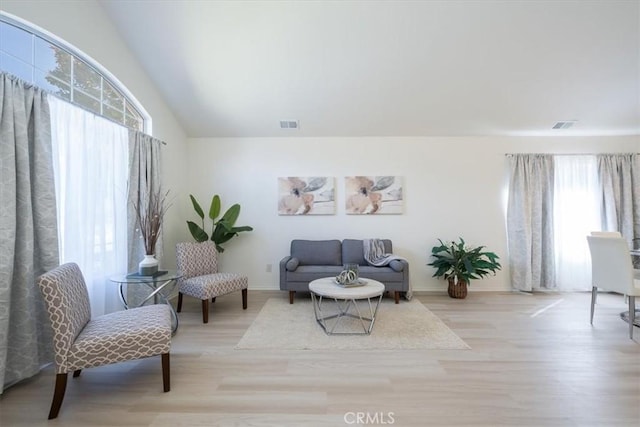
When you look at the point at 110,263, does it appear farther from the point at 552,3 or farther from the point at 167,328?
the point at 552,3

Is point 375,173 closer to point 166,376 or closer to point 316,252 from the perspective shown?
point 316,252

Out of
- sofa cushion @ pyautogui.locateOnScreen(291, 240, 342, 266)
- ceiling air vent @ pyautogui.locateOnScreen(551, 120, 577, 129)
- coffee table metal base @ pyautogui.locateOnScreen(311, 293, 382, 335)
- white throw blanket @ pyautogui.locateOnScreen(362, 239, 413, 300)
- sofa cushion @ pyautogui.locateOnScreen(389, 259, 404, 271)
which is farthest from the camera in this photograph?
sofa cushion @ pyautogui.locateOnScreen(291, 240, 342, 266)

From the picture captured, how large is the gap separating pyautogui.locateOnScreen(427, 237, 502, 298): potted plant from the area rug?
0.85 meters

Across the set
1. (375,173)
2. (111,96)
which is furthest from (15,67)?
(375,173)

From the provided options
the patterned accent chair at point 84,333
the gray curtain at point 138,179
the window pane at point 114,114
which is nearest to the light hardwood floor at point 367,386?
the patterned accent chair at point 84,333

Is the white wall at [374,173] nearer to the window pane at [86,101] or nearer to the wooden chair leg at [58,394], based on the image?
the window pane at [86,101]

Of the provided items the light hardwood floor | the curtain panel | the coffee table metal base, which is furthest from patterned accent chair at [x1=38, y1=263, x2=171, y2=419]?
the coffee table metal base

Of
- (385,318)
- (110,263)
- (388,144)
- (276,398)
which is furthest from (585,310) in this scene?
(110,263)

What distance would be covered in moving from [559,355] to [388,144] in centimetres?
347

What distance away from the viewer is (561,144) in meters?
4.50

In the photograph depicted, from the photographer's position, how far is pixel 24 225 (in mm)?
1995

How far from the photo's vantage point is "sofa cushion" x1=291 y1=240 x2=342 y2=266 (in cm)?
429

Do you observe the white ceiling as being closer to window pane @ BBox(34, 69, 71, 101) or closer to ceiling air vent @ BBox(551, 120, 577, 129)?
ceiling air vent @ BBox(551, 120, 577, 129)

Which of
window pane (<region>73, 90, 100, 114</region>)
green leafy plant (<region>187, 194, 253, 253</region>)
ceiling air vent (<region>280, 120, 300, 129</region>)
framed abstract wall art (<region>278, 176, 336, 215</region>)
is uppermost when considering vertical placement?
ceiling air vent (<region>280, 120, 300, 129</region>)
